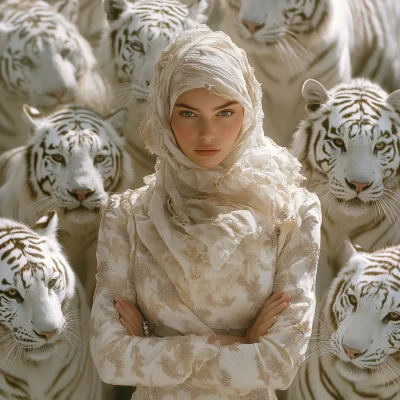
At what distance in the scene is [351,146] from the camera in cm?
244

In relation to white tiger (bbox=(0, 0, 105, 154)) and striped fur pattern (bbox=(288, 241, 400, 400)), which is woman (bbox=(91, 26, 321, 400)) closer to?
striped fur pattern (bbox=(288, 241, 400, 400))

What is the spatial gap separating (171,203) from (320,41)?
4.12 feet

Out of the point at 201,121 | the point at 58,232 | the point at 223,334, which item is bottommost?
the point at 58,232

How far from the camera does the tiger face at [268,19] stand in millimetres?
2520

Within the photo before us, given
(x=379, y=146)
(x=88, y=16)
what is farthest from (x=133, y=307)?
(x=88, y=16)

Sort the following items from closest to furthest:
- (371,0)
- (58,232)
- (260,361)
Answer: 1. (260,361)
2. (58,232)
3. (371,0)

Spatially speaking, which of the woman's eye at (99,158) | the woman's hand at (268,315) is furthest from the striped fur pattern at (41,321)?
the woman's hand at (268,315)

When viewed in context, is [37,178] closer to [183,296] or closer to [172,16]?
[172,16]

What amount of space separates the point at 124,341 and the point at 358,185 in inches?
47.4

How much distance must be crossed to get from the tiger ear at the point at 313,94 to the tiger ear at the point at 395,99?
21cm

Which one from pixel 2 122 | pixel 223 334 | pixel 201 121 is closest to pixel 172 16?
pixel 2 122

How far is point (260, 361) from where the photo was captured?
4.68 feet

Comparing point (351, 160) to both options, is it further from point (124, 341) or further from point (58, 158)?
point (124, 341)

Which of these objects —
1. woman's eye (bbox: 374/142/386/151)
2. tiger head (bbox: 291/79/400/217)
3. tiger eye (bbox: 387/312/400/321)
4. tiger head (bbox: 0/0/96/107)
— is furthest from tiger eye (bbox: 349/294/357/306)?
tiger head (bbox: 0/0/96/107)
